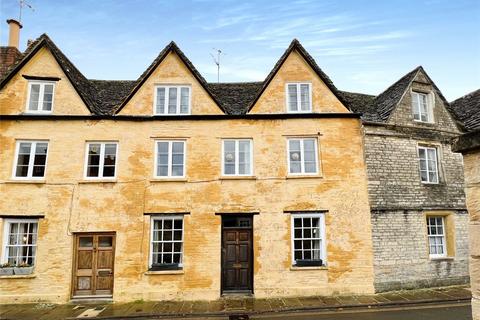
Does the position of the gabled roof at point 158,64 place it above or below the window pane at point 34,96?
above

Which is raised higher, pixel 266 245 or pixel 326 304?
pixel 266 245

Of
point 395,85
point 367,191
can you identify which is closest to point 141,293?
point 367,191

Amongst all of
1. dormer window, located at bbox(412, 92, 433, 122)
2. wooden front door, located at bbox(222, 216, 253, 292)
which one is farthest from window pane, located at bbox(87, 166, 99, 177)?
dormer window, located at bbox(412, 92, 433, 122)

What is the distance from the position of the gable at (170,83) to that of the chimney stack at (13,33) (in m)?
8.13

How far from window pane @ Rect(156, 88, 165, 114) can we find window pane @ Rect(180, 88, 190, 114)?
2.76ft

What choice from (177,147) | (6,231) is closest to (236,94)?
(177,147)

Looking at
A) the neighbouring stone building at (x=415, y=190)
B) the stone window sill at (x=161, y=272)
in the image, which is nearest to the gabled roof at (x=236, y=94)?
the neighbouring stone building at (x=415, y=190)

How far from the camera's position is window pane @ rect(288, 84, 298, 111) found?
1421 cm

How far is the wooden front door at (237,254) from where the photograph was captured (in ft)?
42.0

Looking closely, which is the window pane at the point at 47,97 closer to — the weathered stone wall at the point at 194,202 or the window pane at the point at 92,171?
the weathered stone wall at the point at 194,202

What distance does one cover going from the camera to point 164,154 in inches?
535

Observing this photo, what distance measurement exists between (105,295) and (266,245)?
6.96m

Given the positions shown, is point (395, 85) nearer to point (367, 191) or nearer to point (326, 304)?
point (367, 191)

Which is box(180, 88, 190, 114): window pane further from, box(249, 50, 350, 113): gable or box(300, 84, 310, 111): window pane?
box(300, 84, 310, 111): window pane
